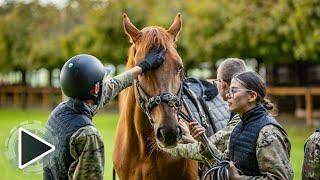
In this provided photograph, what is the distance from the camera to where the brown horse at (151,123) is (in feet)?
13.6

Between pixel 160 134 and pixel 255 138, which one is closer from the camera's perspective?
pixel 255 138

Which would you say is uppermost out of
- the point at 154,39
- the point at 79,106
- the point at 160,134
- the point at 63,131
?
the point at 154,39

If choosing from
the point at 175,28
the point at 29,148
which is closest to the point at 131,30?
the point at 175,28

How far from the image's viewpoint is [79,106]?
11.8 feet

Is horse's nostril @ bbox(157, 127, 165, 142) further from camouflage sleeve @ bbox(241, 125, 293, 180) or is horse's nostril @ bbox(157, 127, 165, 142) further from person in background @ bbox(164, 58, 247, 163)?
camouflage sleeve @ bbox(241, 125, 293, 180)

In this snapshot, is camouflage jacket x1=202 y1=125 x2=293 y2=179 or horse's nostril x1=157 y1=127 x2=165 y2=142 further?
horse's nostril x1=157 y1=127 x2=165 y2=142

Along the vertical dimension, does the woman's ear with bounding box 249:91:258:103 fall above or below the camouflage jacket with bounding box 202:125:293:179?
above

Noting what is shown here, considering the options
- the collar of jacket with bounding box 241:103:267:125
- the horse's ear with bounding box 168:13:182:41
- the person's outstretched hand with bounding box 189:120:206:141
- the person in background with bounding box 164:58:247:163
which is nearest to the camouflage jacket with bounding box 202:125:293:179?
the collar of jacket with bounding box 241:103:267:125

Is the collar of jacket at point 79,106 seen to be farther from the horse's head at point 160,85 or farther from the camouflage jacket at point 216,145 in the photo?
the camouflage jacket at point 216,145

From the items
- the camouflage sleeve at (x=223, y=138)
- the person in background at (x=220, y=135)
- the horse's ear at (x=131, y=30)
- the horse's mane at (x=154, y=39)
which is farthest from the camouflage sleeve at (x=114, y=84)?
the camouflage sleeve at (x=223, y=138)

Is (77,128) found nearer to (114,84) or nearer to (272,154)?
(114,84)

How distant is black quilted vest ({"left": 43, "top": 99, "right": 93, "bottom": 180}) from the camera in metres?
3.44

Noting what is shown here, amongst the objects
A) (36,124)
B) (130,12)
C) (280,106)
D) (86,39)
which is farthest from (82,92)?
(86,39)

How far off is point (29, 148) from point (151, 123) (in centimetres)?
89
